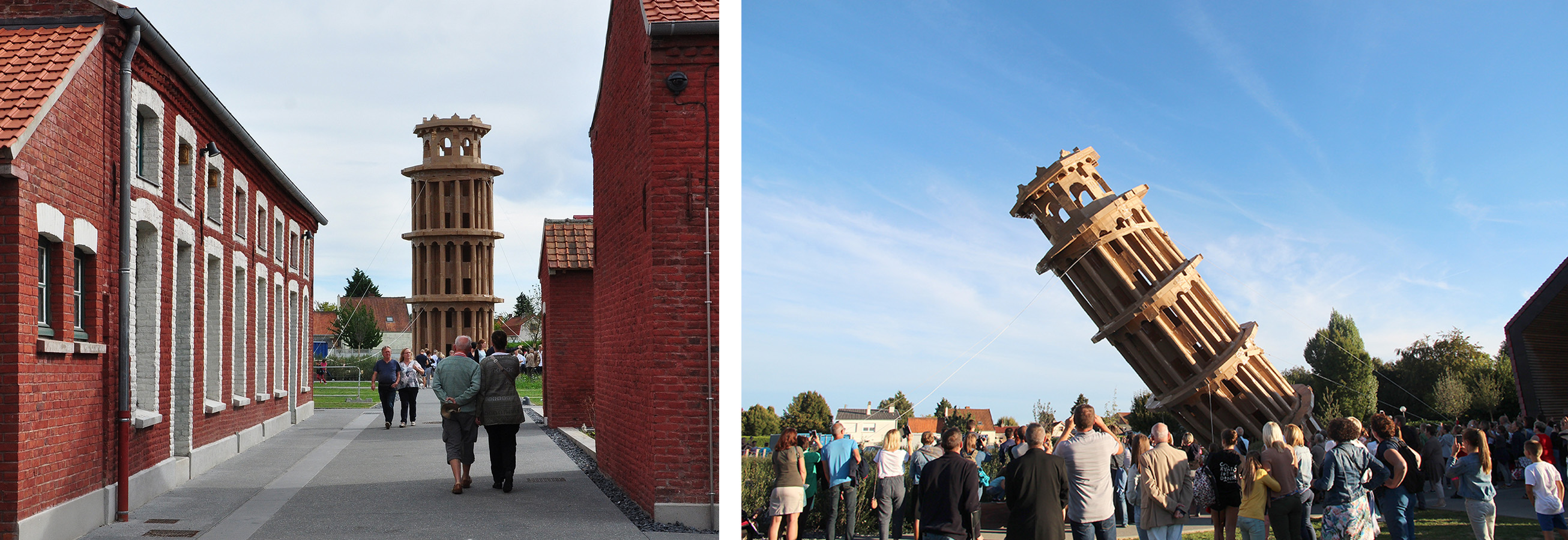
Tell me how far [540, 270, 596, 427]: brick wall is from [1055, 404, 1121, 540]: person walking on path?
1262 centimetres

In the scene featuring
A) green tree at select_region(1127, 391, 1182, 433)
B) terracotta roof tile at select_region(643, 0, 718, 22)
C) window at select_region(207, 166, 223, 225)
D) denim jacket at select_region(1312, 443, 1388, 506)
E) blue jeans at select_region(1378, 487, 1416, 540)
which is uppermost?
terracotta roof tile at select_region(643, 0, 718, 22)

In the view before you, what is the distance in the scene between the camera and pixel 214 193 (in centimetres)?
1381

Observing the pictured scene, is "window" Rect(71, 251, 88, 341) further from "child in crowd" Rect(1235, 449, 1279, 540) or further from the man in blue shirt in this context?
"child in crowd" Rect(1235, 449, 1279, 540)

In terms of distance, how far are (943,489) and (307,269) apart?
20889mm

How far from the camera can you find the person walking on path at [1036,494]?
582 cm

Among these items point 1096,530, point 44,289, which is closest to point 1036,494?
point 1096,530

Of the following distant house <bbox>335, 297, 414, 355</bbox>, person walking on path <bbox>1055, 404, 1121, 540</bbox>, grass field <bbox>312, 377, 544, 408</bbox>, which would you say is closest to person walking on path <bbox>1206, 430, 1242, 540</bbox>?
person walking on path <bbox>1055, 404, 1121, 540</bbox>

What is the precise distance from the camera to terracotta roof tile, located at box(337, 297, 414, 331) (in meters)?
90.0

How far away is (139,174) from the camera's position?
33.2 feet

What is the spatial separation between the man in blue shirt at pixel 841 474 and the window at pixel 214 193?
9590 millimetres

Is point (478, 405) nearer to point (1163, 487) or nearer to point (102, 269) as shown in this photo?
point (102, 269)

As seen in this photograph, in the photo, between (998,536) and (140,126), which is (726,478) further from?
(140,126)

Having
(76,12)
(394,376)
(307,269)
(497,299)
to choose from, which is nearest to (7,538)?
(76,12)

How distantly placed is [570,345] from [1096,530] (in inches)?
516
